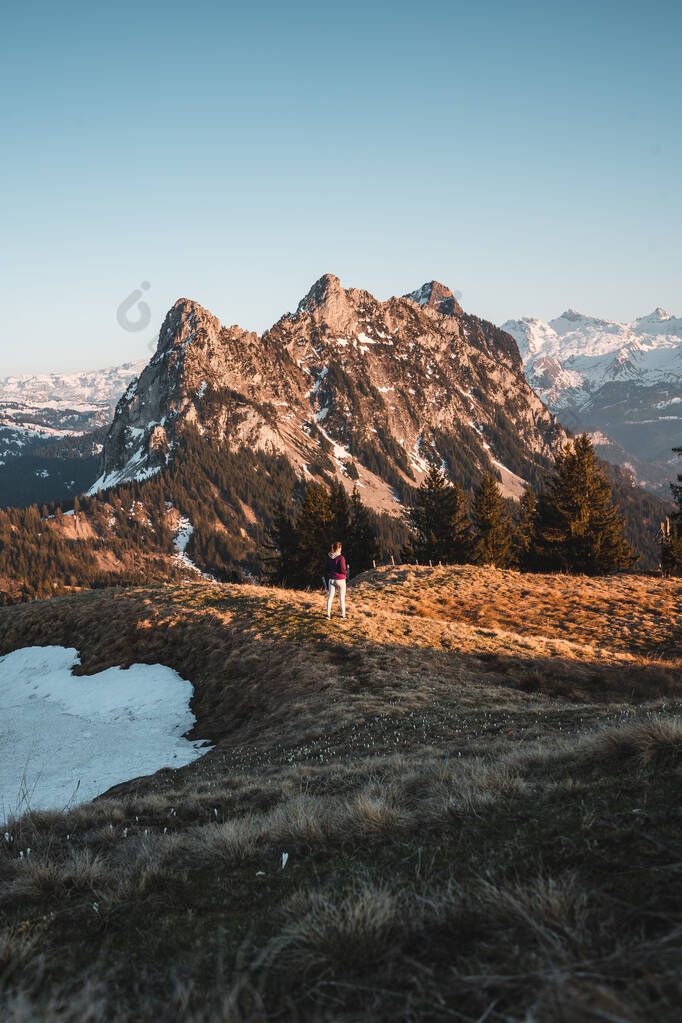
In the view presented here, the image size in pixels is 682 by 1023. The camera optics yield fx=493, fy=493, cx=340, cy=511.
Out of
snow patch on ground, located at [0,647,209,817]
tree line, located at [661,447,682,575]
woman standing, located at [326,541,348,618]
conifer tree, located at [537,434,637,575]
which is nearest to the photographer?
snow patch on ground, located at [0,647,209,817]

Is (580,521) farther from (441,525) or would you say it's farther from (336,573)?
(336,573)

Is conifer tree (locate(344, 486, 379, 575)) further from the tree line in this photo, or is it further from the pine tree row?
the tree line

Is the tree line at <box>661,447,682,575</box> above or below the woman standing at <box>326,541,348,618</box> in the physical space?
below

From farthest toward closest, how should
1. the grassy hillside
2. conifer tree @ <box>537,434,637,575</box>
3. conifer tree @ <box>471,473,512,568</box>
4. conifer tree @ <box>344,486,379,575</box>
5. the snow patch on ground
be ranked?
conifer tree @ <box>471,473,512,568</box>, conifer tree @ <box>344,486,379,575</box>, conifer tree @ <box>537,434,637,575</box>, the snow patch on ground, the grassy hillside

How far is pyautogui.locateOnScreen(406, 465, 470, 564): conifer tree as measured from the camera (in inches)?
2066

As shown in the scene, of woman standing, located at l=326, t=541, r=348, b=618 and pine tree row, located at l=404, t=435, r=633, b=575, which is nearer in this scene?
woman standing, located at l=326, t=541, r=348, b=618

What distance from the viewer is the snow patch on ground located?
12727 millimetres

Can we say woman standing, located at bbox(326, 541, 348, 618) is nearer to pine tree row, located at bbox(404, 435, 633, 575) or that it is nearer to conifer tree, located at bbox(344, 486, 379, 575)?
pine tree row, located at bbox(404, 435, 633, 575)

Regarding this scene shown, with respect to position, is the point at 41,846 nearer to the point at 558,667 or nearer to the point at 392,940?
the point at 392,940

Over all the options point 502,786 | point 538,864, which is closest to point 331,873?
point 538,864

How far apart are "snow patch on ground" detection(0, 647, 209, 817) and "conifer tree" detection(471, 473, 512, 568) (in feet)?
129

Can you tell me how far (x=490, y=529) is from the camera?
5491cm

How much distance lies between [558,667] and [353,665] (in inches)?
272

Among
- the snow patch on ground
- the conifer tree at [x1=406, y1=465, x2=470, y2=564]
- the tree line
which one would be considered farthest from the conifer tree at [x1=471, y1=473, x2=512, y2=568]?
the snow patch on ground
